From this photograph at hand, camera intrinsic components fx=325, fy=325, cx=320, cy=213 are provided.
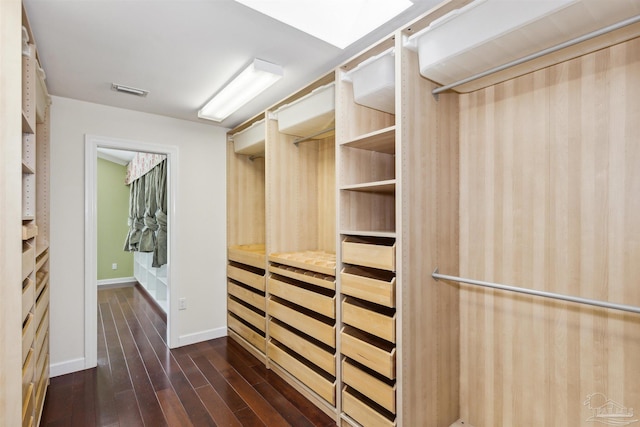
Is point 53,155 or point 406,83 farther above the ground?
point 406,83

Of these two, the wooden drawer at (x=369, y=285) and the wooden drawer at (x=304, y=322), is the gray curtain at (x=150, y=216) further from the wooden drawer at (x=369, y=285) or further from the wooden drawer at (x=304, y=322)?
the wooden drawer at (x=369, y=285)

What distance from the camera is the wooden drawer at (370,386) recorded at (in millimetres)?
1657

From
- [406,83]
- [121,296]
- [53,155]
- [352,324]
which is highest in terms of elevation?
[406,83]

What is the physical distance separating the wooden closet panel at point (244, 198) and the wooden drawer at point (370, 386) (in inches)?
80.8

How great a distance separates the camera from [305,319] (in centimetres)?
230

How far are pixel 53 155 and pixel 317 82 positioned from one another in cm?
224

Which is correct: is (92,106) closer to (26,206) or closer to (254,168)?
(26,206)

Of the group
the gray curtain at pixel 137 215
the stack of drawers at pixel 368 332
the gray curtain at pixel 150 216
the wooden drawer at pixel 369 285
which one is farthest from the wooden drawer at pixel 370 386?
the gray curtain at pixel 137 215

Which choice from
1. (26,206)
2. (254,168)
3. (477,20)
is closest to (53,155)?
(26,206)

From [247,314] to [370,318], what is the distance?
1.68 metres

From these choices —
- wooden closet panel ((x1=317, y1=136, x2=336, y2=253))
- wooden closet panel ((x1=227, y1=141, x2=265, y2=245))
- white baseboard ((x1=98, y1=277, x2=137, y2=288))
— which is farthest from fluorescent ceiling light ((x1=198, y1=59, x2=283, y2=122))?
white baseboard ((x1=98, y1=277, x2=137, y2=288))

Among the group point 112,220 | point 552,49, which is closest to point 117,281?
point 112,220

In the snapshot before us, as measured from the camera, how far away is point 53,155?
2646 millimetres

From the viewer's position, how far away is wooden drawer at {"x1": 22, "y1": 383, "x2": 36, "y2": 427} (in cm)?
143
